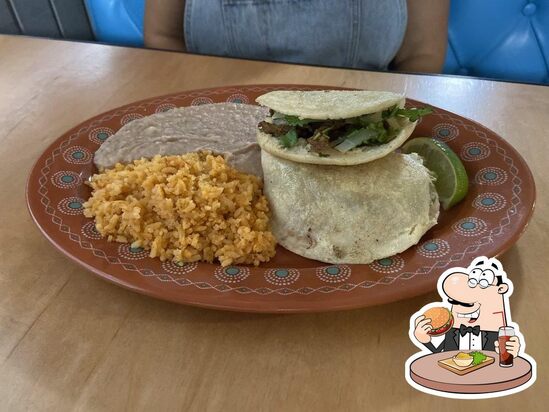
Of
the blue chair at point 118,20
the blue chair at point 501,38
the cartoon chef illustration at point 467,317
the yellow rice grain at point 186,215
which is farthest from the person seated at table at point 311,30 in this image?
the cartoon chef illustration at point 467,317

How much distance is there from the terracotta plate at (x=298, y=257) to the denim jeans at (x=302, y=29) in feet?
2.59

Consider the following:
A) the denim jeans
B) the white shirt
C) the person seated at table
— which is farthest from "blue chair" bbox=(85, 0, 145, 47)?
the white shirt

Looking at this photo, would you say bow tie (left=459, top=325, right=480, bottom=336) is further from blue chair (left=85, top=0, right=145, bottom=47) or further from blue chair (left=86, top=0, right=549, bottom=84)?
blue chair (left=85, top=0, right=145, bottom=47)

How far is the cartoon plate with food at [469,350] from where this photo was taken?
0.86 meters

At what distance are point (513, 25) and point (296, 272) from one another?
1.84 m

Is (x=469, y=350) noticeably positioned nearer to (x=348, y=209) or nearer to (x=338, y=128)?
(x=348, y=209)

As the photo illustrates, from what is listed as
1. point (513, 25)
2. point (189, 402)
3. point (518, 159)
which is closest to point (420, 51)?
point (513, 25)

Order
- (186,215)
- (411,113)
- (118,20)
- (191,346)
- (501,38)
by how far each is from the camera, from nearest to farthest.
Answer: (191,346) → (186,215) → (411,113) → (501,38) → (118,20)

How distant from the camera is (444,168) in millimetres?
1352

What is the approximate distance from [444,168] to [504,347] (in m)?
0.56

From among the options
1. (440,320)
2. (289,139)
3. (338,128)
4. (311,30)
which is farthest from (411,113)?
(311,30)

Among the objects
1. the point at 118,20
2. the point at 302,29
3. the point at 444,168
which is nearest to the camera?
the point at 444,168

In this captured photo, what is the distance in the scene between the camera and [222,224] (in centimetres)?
116

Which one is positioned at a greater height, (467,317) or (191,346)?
(467,317)
